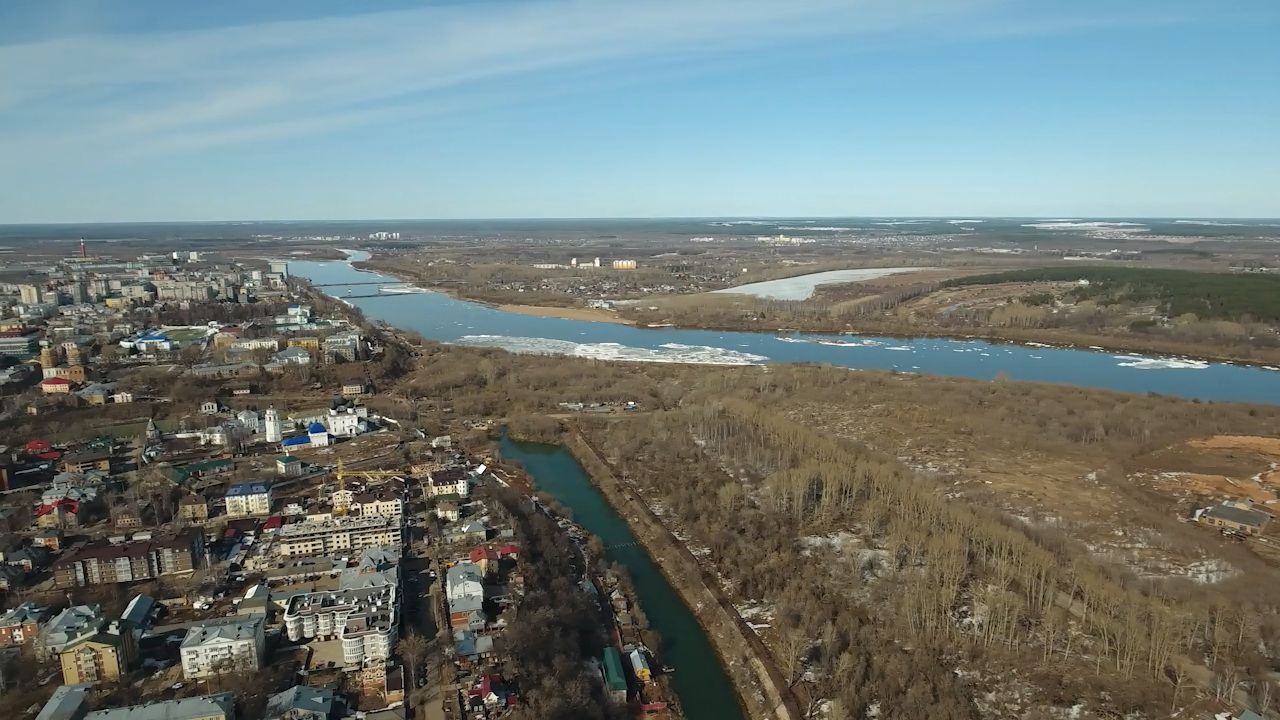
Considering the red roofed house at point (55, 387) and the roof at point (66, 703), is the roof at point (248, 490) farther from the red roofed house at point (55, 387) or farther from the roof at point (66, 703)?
the red roofed house at point (55, 387)

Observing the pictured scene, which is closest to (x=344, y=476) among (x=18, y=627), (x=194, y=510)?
(x=194, y=510)

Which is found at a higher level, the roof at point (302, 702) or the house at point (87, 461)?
the house at point (87, 461)

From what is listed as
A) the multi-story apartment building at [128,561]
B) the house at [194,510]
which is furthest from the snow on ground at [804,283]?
the multi-story apartment building at [128,561]

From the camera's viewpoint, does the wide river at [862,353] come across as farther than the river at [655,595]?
Yes

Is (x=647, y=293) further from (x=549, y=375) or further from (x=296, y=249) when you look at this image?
(x=296, y=249)

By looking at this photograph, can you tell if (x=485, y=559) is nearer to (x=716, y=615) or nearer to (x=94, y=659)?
(x=716, y=615)

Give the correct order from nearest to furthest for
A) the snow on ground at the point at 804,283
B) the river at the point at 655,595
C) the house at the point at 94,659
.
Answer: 1. the house at the point at 94,659
2. the river at the point at 655,595
3. the snow on ground at the point at 804,283

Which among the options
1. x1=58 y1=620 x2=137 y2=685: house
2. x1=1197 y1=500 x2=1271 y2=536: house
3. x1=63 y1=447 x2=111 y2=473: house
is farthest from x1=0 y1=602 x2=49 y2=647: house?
x1=1197 y1=500 x2=1271 y2=536: house

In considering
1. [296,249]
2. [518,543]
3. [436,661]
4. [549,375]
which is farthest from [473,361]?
[296,249]
